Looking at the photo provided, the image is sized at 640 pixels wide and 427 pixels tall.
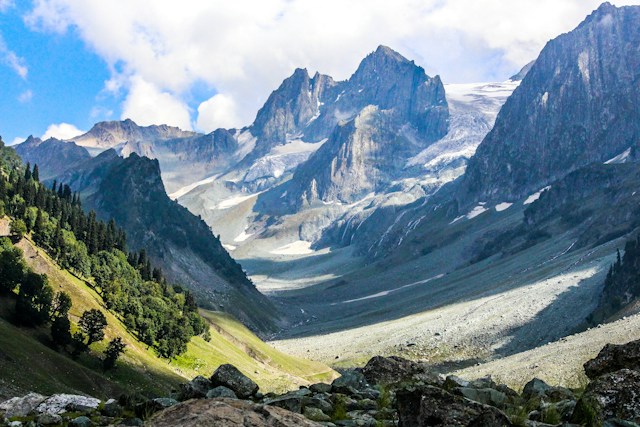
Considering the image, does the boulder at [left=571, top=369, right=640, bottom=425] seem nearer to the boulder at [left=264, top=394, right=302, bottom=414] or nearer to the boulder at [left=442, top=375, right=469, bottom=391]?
the boulder at [left=442, top=375, right=469, bottom=391]

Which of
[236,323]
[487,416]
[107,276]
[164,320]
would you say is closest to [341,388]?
[487,416]

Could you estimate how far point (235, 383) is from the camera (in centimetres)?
2366

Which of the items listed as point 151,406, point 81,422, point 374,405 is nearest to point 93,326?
point 151,406

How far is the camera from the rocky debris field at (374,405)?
46.1 feet

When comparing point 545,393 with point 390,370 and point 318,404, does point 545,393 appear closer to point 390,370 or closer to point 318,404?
point 390,370

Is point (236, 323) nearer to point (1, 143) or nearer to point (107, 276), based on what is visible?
point (107, 276)

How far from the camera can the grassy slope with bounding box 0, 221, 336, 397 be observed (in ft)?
191

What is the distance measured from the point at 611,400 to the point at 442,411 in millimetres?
Answer: 5439

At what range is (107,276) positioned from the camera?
11575 centimetres

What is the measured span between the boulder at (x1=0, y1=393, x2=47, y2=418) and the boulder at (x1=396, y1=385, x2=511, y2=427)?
1427 cm

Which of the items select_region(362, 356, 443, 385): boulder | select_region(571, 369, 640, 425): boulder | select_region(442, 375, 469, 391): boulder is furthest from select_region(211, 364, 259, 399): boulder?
select_region(571, 369, 640, 425): boulder

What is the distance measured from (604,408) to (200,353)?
98.4 m

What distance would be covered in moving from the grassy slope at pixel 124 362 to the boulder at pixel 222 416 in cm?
4034

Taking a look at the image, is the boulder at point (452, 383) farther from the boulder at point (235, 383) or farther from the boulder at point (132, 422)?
the boulder at point (132, 422)
